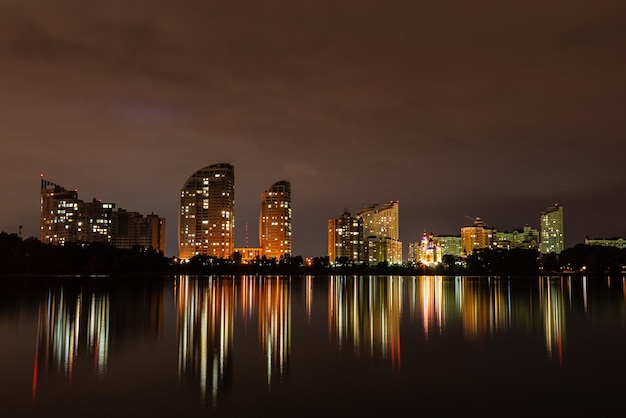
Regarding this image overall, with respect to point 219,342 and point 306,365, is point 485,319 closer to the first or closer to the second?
point 219,342

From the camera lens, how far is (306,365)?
2202 centimetres

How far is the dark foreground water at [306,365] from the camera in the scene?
16328 millimetres

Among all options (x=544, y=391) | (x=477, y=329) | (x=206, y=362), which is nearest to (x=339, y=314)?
(x=477, y=329)

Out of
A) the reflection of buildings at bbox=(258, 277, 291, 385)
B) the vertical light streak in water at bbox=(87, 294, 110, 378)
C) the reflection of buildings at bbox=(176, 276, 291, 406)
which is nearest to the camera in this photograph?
the reflection of buildings at bbox=(176, 276, 291, 406)

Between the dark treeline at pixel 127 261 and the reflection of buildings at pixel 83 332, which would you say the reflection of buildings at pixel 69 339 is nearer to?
the reflection of buildings at pixel 83 332

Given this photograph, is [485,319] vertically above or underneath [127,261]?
underneath

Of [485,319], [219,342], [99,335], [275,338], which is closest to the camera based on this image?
[219,342]

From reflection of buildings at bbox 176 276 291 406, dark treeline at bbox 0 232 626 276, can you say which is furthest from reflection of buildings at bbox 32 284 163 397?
dark treeline at bbox 0 232 626 276

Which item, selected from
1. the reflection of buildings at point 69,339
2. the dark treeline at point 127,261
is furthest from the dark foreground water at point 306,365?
the dark treeline at point 127,261

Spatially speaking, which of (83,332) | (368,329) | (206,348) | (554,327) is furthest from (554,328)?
(83,332)

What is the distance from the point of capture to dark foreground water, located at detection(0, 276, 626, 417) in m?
16.3

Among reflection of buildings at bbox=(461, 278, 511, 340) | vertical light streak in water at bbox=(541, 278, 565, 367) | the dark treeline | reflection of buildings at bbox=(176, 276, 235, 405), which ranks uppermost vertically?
the dark treeline

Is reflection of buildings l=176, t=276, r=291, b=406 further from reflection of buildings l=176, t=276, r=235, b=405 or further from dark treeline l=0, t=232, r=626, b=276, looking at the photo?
dark treeline l=0, t=232, r=626, b=276

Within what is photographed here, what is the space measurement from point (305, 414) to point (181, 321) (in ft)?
71.8
